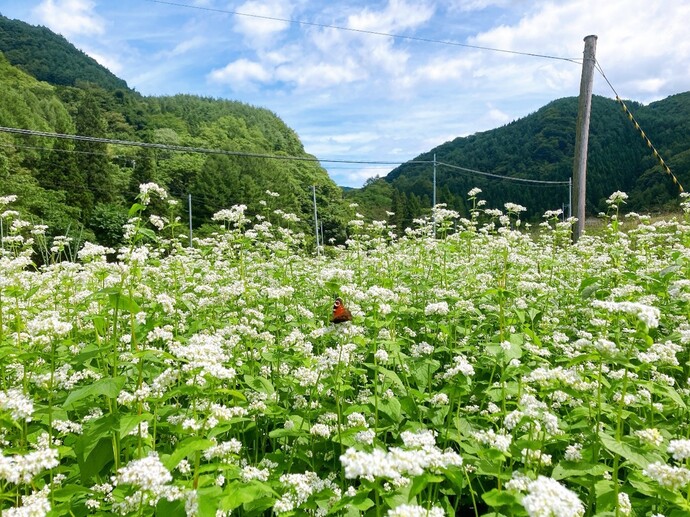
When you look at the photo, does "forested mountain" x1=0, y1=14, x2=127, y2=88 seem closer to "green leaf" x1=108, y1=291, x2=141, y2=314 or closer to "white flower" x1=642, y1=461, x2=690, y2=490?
"green leaf" x1=108, y1=291, x2=141, y2=314

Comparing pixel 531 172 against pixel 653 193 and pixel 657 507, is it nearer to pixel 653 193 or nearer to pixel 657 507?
pixel 653 193

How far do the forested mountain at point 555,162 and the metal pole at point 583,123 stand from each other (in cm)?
5971

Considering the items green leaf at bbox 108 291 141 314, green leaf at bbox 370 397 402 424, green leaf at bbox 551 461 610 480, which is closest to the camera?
green leaf at bbox 551 461 610 480

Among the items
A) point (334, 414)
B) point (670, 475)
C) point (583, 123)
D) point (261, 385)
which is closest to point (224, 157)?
point (583, 123)

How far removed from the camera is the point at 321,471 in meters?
4.04

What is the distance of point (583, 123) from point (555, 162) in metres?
136

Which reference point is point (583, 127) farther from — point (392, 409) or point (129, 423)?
point (129, 423)

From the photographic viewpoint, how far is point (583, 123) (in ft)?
43.3

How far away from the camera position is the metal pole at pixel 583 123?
12953 mm

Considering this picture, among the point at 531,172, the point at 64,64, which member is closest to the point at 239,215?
the point at 531,172

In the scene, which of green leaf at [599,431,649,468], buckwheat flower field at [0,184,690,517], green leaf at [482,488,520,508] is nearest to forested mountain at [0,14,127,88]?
buckwheat flower field at [0,184,690,517]

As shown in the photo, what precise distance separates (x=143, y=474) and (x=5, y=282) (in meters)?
4.29

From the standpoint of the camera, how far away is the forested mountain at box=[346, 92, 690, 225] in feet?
285

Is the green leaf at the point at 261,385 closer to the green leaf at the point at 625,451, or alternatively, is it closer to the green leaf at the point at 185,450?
the green leaf at the point at 185,450
